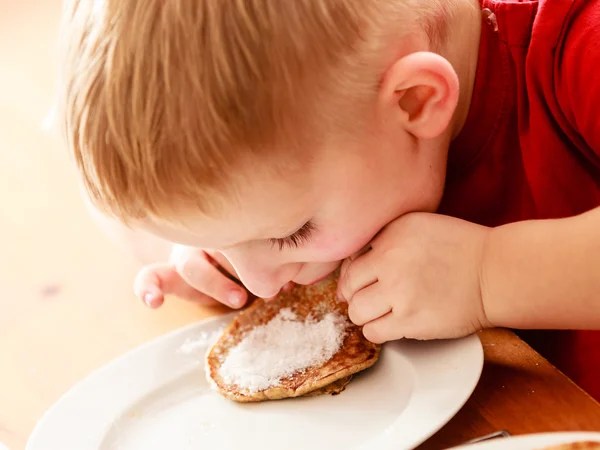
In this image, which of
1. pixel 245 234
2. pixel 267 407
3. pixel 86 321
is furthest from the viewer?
pixel 86 321

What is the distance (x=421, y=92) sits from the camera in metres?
0.70

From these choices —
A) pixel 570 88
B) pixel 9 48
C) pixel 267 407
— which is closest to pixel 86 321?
pixel 267 407

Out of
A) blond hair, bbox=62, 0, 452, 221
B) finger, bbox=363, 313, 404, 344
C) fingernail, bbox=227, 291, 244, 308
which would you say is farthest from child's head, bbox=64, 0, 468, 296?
fingernail, bbox=227, 291, 244, 308

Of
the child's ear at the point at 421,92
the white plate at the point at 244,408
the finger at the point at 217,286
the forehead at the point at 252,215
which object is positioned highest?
the child's ear at the point at 421,92

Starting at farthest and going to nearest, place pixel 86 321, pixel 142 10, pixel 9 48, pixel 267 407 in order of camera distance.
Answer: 1. pixel 9 48
2. pixel 86 321
3. pixel 267 407
4. pixel 142 10

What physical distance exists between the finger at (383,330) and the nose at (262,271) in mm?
101

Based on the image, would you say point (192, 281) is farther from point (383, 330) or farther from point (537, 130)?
point (537, 130)

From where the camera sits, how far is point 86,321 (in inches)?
37.7

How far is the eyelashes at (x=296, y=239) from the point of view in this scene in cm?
72

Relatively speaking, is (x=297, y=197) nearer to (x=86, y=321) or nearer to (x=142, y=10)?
(x=142, y=10)

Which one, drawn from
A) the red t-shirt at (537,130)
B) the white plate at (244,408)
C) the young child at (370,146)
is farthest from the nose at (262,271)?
the red t-shirt at (537,130)

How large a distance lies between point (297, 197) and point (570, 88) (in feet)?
1.02

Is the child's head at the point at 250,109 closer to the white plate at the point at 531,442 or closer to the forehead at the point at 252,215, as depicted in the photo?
the forehead at the point at 252,215

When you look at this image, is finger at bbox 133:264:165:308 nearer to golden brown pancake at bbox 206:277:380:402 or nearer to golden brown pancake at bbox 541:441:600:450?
golden brown pancake at bbox 206:277:380:402
